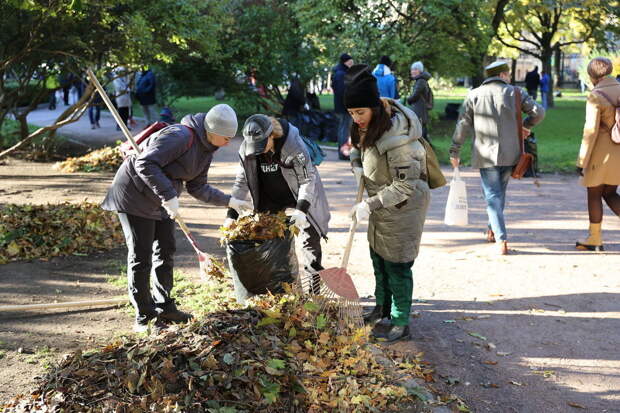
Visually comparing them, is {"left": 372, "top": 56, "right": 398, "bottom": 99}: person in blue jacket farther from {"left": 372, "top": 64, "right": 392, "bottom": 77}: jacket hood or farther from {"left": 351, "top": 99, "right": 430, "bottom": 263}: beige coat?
{"left": 351, "top": 99, "right": 430, "bottom": 263}: beige coat

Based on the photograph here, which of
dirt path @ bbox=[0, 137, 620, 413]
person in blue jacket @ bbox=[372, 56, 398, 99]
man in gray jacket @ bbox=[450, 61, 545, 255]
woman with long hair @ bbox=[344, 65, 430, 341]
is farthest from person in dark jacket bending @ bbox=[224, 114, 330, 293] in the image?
person in blue jacket @ bbox=[372, 56, 398, 99]

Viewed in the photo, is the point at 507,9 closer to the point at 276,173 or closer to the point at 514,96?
the point at 514,96

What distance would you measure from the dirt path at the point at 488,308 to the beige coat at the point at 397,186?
0.76m

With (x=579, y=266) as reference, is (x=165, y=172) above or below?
above

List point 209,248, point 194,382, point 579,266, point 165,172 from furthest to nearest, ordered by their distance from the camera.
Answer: point 209,248 < point 579,266 < point 165,172 < point 194,382

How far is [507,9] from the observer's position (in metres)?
24.2

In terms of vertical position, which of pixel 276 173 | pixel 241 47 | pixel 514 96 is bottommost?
pixel 276 173

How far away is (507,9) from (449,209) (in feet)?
62.7

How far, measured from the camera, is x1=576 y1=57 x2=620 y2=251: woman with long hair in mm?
6888

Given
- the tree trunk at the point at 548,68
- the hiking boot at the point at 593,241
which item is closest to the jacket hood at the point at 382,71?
the hiking boot at the point at 593,241

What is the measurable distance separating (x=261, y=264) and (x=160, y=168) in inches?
38.6

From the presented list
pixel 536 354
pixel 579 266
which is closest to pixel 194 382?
pixel 536 354

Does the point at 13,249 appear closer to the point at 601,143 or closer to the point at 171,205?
the point at 171,205

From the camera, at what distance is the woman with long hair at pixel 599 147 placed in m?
6.89
